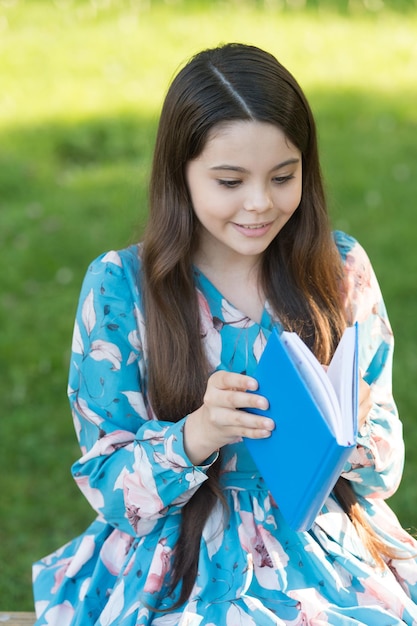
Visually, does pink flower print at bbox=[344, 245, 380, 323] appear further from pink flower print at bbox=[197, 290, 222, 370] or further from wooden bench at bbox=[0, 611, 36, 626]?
wooden bench at bbox=[0, 611, 36, 626]

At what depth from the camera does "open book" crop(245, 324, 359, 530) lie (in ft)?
5.46

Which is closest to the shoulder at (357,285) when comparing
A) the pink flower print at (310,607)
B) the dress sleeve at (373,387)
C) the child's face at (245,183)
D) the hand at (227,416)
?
the dress sleeve at (373,387)

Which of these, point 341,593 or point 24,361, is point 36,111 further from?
point 341,593

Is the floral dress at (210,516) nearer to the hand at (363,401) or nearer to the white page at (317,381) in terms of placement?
the hand at (363,401)

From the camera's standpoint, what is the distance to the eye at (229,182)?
2055 mm

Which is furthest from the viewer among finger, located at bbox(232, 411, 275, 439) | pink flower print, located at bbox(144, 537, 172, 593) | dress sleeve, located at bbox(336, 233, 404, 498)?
dress sleeve, located at bbox(336, 233, 404, 498)

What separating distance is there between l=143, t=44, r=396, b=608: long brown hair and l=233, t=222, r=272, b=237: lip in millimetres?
177

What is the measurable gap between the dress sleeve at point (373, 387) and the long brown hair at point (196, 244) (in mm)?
52

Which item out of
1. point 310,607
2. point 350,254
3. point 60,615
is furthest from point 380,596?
point 350,254

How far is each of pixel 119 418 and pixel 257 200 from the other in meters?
0.57

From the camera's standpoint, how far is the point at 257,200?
204cm

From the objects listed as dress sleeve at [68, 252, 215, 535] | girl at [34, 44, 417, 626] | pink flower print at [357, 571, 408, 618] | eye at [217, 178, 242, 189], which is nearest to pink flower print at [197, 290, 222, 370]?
girl at [34, 44, 417, 626]

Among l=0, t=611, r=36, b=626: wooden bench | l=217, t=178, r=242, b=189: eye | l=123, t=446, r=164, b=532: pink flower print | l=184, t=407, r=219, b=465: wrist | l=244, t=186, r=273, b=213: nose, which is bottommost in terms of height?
l=0, t=611, r=36, b=626: wooden bench

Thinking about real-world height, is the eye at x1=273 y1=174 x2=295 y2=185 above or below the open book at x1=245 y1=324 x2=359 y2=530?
above
